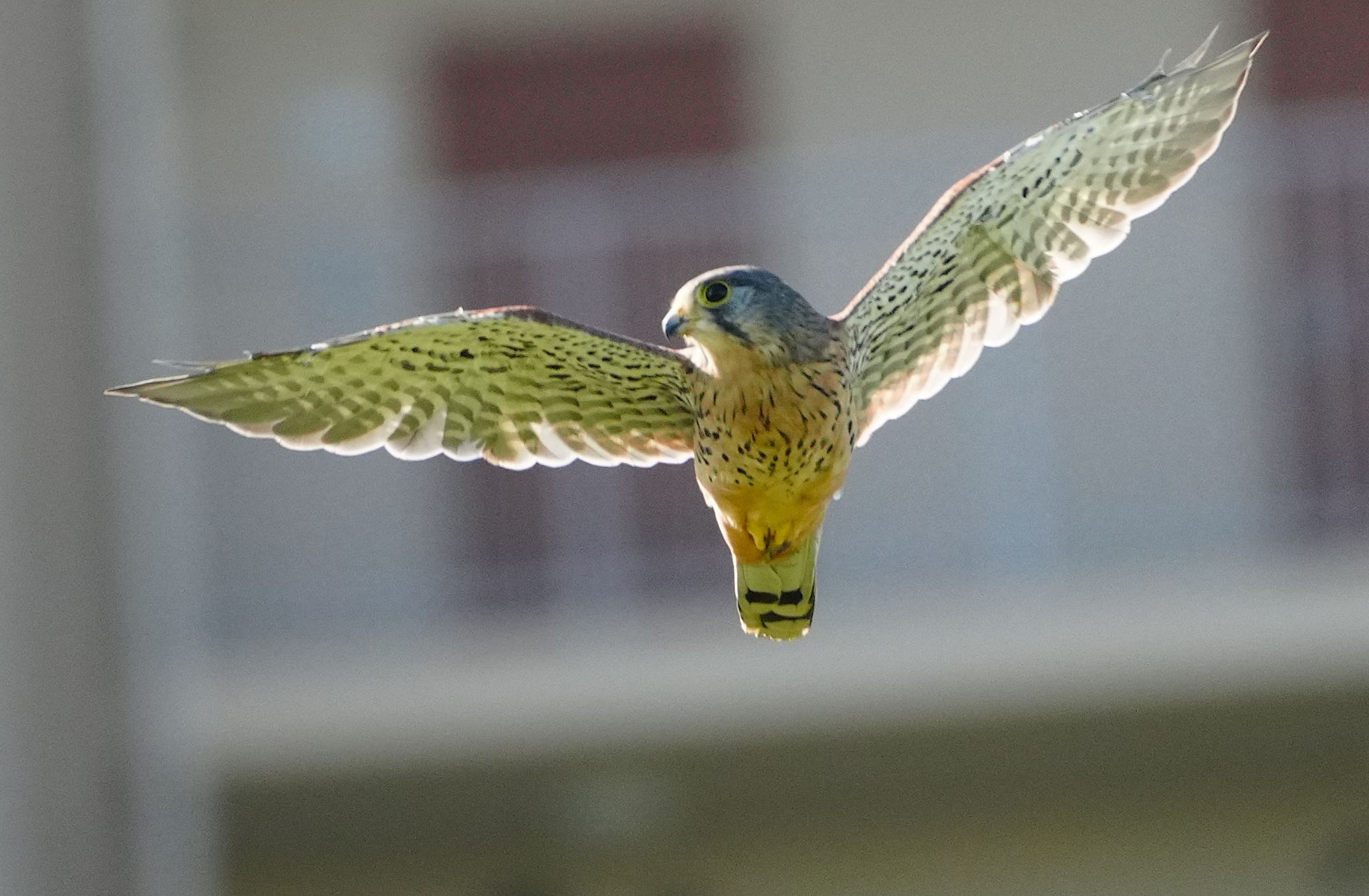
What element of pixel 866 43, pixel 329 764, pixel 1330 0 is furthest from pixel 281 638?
pixel 1330 0

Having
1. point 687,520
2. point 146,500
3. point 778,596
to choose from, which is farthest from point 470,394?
point 687,520

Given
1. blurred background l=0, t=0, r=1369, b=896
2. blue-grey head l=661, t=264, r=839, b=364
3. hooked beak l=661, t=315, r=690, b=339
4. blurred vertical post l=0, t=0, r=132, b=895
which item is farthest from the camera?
blurred background l=0, t=0, r=1369, b=896

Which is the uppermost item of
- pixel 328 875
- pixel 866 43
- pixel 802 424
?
pixel 866 43

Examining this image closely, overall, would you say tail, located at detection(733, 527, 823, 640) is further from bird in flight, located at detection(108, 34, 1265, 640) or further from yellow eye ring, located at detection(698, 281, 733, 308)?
yellow eye ring, located at detection(698, 281, 733, 308)

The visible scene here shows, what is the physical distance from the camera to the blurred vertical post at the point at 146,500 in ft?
28.2

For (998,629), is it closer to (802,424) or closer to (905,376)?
(905,376)

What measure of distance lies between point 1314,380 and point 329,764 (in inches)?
163

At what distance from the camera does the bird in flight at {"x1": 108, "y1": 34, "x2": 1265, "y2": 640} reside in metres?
3.64

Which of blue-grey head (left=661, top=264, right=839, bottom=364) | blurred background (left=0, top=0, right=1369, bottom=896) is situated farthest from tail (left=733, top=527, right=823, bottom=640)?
blurred background (left=0, top=0, right=1369, bottom=896)

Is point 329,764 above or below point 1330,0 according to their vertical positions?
below

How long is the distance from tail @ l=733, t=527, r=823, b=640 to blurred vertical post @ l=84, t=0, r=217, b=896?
5.33 metres

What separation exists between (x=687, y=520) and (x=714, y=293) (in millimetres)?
5923

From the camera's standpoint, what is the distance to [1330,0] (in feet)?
33.5

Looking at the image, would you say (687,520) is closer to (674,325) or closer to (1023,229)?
(1023,229)
